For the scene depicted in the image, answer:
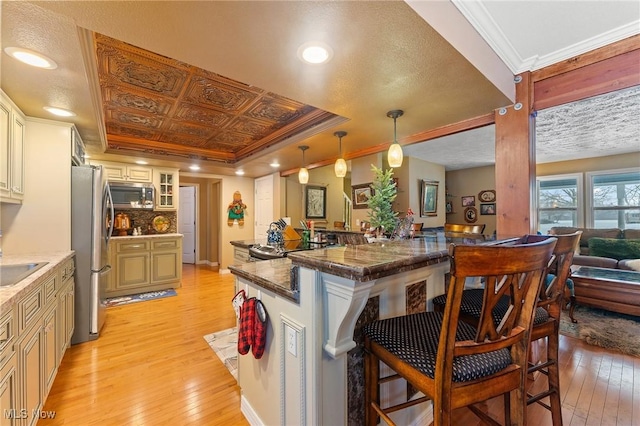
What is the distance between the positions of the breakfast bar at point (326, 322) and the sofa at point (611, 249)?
485 centimetres

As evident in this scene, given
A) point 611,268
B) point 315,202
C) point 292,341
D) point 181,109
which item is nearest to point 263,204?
point 315,202

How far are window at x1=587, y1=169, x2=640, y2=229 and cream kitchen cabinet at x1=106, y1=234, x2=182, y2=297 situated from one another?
27.5 ft

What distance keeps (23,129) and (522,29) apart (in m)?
4.02

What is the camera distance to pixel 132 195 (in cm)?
447

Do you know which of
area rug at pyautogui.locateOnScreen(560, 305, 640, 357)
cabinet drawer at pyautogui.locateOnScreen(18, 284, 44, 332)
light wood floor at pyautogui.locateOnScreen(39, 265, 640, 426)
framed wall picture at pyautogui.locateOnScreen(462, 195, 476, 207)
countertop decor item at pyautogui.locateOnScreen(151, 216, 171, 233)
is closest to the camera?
cabinet drawer at pyautogui.locateOnScreen(18, 284, 44, 332)

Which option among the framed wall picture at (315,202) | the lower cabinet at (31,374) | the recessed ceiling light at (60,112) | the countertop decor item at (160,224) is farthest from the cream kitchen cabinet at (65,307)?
the framed wall picture at (315,202)

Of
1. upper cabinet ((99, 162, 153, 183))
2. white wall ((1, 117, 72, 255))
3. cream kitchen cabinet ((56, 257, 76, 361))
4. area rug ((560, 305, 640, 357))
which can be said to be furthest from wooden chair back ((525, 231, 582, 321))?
upper cabinet ((99, 162, 153, 183))

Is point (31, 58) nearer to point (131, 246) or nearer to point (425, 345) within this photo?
point (425, 345)

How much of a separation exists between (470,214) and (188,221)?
7615 mm

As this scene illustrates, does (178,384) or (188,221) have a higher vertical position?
(188,221)

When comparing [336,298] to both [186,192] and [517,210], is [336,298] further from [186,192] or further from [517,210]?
[186,192]

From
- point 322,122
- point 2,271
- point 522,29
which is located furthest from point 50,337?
point 522,29

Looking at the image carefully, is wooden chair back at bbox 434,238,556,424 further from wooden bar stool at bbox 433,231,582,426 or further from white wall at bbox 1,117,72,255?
white wall at bbox 1,117,72,255

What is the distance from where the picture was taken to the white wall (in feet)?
7.79
